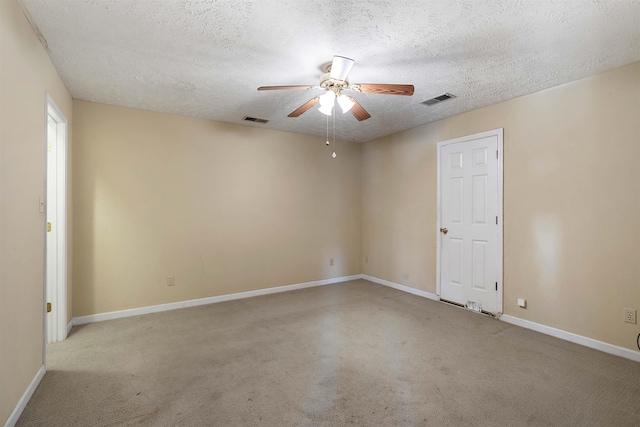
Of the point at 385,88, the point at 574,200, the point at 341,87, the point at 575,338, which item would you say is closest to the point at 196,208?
the point at 341,87

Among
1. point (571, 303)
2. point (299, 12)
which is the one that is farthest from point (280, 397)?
point (571, 303)

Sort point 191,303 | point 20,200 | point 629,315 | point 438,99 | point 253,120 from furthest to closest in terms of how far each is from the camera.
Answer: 1. point 253,120
2. point 191,303
3. point 438,99
4. point 629,315
5. point 20,200

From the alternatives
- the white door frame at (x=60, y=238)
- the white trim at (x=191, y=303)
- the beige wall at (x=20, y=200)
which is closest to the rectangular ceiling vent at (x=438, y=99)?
the white trim at (x=191, y=303)

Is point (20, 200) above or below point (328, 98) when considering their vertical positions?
below

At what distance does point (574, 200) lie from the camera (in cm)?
300

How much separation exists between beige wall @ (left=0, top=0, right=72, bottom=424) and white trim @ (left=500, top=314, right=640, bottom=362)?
4244 mm

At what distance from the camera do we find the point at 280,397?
211 cm

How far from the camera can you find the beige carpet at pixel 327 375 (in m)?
1.93

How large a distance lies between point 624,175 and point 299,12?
2992 millimetres

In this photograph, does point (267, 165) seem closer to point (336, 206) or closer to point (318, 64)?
point (336, 206)

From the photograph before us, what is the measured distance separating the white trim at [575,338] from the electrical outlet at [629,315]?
24 cm

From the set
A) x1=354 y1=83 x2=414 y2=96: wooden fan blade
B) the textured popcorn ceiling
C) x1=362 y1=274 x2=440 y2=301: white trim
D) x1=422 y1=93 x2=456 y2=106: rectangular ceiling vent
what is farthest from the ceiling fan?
x1=362 y1=274 x2=440 y2=301: white trim

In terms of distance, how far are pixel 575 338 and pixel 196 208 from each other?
4426 mm

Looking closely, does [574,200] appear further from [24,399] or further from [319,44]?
[24,399]
